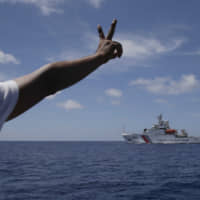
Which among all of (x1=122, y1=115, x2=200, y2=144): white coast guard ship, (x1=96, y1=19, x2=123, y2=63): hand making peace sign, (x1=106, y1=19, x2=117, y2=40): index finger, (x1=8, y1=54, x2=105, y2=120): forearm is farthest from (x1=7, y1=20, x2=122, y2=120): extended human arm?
(x1=122, y1=115, x2=200, y2=144): white coast guard ship

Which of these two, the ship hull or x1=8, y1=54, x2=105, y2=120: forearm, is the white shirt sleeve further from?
the ship hull

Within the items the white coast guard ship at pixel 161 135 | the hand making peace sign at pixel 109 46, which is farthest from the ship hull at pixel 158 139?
the hand making peace sign at pixel 109 46

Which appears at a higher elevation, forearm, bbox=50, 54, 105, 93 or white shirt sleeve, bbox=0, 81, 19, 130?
forearm, bbox=50, 54, 105, 93

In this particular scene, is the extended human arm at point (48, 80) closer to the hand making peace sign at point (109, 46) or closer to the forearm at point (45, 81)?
the forearm at point (45, 81)

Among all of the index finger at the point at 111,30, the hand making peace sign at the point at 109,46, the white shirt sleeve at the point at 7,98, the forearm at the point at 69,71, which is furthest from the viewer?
the index finger at the point at 111,30

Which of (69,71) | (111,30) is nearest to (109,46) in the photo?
(111,30)

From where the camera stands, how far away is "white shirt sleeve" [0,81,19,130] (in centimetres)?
73

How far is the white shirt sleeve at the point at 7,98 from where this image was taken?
28.6 inches

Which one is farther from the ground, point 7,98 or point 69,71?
point 69,71

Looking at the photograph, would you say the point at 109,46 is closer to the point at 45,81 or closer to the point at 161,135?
the point at 45,81

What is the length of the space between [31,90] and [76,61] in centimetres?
23

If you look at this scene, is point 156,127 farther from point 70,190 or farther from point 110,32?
point 110,32

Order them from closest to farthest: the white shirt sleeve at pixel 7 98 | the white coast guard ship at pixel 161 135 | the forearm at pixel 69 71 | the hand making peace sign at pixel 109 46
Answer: the white shirt sleeve at pixel 7 98 → the forearm at pixel 69 71 → the hand making peace sign at pixel 109 46 → the white coast guard ship at pixel 161 135

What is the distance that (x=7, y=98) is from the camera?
735mm
